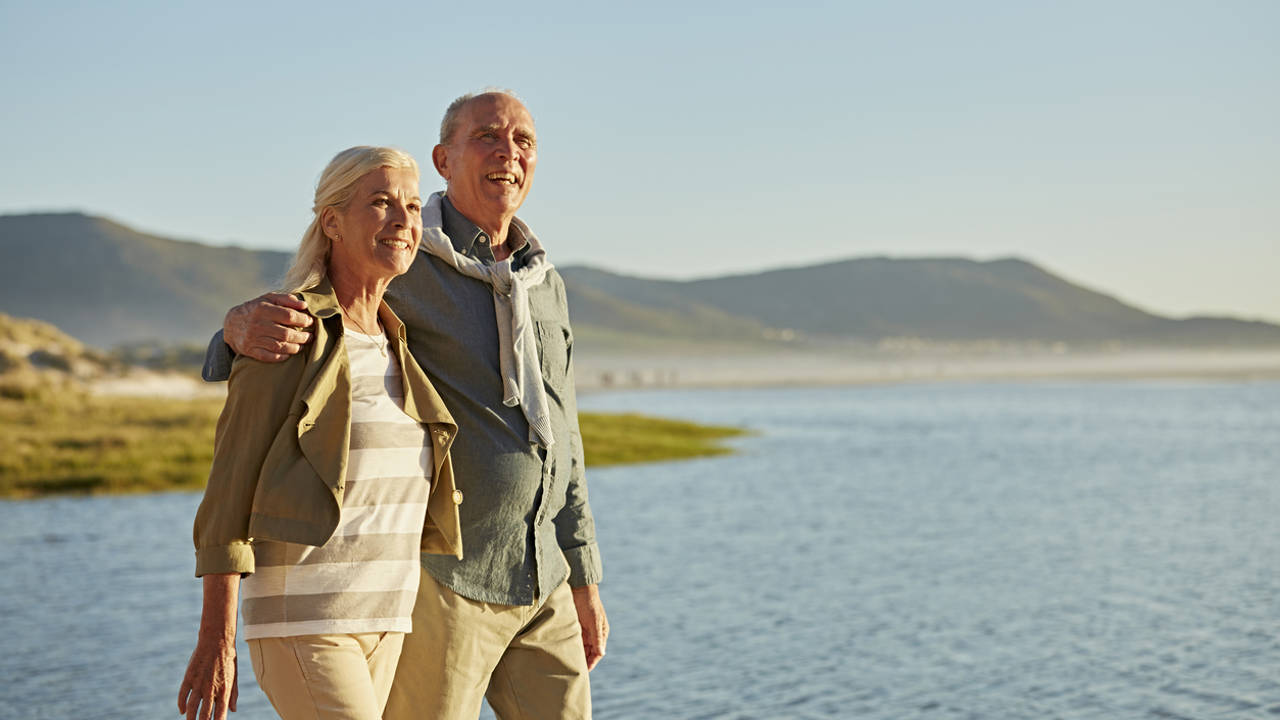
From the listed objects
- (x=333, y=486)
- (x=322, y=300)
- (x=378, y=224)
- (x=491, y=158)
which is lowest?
(x=333, y=486)

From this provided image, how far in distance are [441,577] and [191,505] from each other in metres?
21.2

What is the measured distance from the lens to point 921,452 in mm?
42000

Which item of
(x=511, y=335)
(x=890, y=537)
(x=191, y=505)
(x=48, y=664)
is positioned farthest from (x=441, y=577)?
(x=191, y=505)

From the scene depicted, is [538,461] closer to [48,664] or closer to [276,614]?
[276,614]

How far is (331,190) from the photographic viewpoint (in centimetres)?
302

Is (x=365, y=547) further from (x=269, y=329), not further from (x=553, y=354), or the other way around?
(x=553, y=354)

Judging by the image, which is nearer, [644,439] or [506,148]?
[506,148]

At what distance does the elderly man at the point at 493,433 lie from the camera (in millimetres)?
3463

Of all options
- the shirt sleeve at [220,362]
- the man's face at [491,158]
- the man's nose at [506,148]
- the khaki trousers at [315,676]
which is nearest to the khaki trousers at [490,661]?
the khaki trousers at [315,676]

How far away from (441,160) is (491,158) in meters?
0.25

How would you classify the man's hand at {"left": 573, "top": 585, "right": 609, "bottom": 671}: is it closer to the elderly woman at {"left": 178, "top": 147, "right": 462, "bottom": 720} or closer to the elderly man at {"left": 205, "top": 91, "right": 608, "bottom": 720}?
the elderly man at {"left": 205, "top": 91, "right": 608, "bottom": 720}

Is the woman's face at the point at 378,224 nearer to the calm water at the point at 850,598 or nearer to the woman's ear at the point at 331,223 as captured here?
the woman's ear at the point at 331,223

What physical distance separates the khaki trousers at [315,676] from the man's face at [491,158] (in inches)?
53.4

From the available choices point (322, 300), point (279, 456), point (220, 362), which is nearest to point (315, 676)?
point (279, 456)
